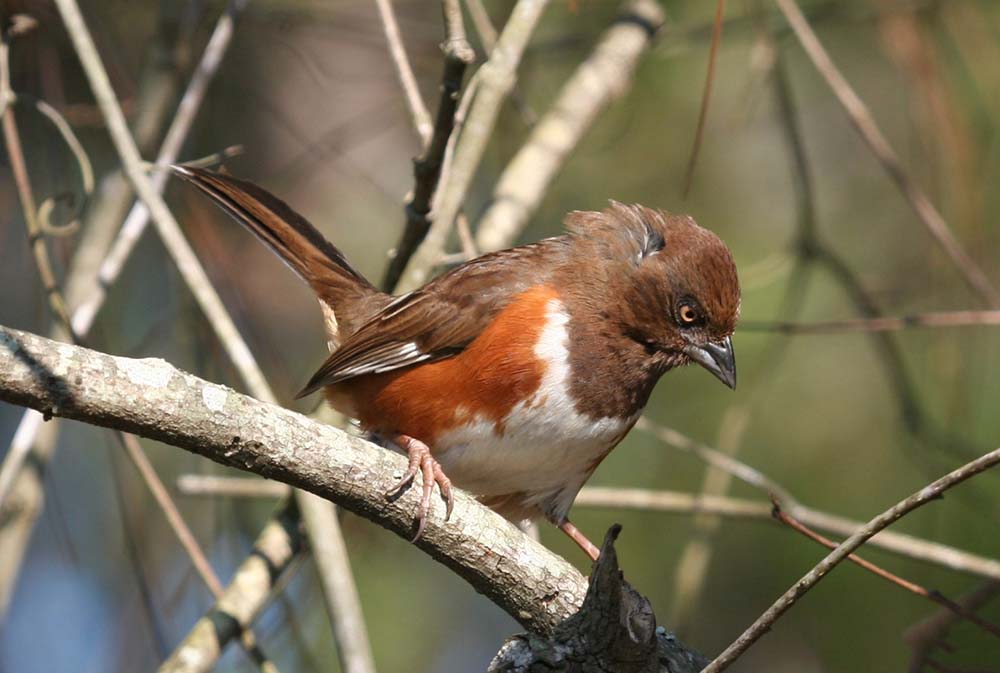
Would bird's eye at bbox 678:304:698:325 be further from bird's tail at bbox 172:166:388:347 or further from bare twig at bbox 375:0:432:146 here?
bird's tail at bbox 172:166:388:347

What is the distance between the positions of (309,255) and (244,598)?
1.16 metres

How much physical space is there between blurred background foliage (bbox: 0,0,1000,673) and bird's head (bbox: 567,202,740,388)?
85 centimetres

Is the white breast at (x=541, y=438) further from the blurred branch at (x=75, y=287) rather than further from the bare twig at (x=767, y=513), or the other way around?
the blurred branch at (x=75, y=287)

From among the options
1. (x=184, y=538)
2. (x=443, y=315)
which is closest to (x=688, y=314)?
(x=443, y=315)

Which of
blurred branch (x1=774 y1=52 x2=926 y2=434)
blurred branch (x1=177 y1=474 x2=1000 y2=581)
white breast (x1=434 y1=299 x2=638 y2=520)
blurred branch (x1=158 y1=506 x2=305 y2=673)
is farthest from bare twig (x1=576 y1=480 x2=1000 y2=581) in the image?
blurred branch (x1=158 y1=506 x2=305 y2=673)

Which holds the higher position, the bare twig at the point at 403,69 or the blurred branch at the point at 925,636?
the bare twig at the point at 403,69

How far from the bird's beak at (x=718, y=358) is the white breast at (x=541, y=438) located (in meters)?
0.25

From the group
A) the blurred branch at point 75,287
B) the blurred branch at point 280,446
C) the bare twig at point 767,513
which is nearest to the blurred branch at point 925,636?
the blurred branch at point 280,446

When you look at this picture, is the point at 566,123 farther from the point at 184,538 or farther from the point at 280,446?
the point at 280,446

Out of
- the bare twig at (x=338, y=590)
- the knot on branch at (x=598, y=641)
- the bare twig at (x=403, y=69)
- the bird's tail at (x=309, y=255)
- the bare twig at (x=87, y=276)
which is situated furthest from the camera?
the bird's tail at (x=309, y=255)

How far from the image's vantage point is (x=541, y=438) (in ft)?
10.3

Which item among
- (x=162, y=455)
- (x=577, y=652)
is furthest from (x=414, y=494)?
(x=162, y=455)

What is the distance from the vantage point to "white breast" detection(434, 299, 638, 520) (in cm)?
312

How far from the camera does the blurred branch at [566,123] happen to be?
162 inches
